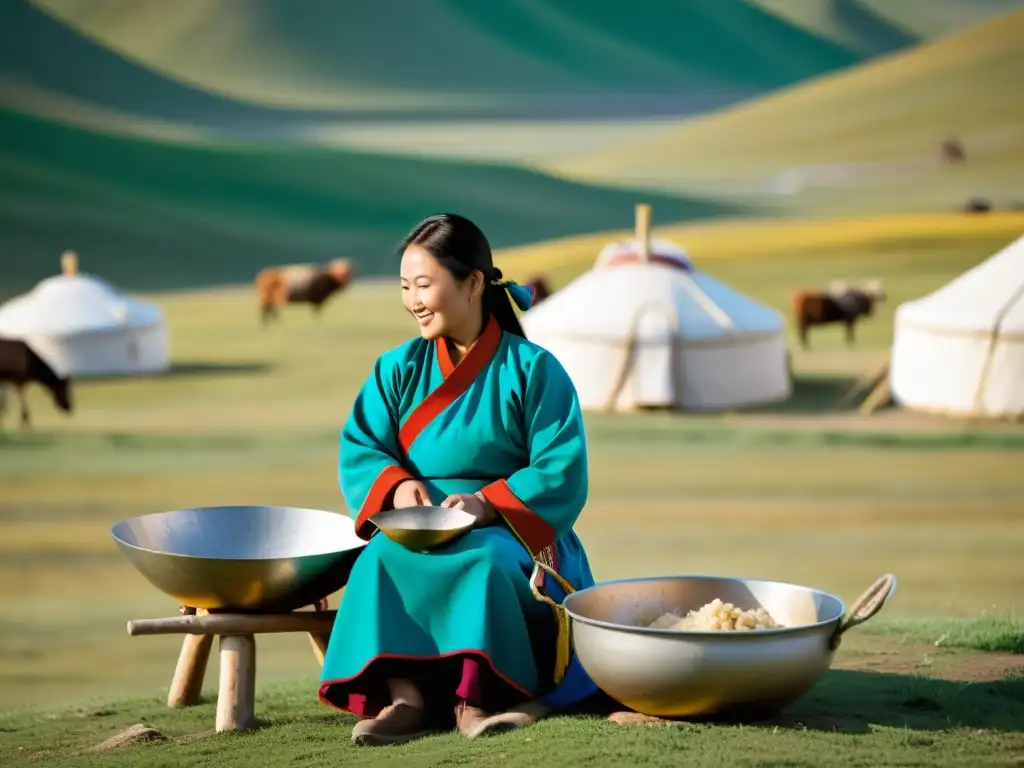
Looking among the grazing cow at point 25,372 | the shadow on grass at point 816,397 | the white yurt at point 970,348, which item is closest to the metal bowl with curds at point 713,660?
the white yurt at point 970,348

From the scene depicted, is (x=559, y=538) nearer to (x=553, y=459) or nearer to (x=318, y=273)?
(x=553, y=459)

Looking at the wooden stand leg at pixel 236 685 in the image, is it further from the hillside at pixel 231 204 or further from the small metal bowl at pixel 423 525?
the hillside at pixel 231 204

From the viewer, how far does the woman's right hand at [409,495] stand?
2.78m

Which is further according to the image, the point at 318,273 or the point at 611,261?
the point at 318,273

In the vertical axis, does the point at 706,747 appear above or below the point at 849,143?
below

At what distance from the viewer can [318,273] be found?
615 inches

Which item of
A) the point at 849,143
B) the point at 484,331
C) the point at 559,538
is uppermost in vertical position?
the point at 849,143

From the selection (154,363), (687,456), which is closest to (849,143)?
(154,363)

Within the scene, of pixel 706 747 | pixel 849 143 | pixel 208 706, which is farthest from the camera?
pixel 849 143

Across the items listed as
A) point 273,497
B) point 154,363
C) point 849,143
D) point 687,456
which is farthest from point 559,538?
point 849,143

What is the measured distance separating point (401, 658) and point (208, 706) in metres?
0.60

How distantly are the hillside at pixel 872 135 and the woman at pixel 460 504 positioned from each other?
1857 cm

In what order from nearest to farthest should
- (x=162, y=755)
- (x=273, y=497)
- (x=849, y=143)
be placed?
(x=162, y=755) → (x=273, y=497) → (x=849, y=143)

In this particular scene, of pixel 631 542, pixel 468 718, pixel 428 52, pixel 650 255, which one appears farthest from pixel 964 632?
pixel 428 52
